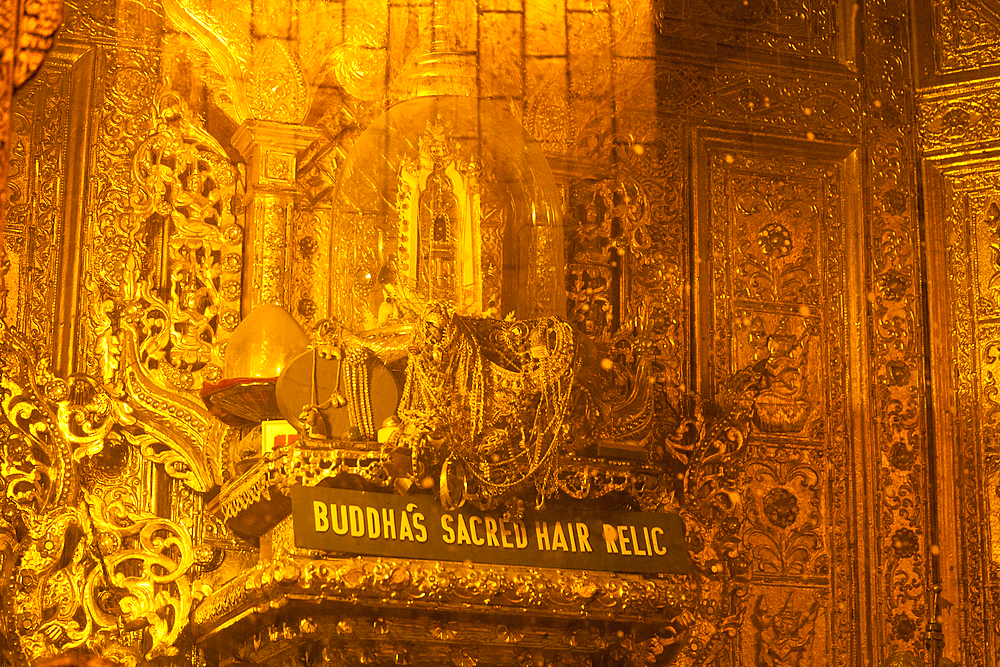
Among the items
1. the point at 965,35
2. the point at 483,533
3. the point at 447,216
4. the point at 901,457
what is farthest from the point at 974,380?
the point at 483,533

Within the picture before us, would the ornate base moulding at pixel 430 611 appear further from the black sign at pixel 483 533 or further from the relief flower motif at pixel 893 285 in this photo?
the relief flower motif at pixel 893 285

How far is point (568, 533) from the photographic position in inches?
131

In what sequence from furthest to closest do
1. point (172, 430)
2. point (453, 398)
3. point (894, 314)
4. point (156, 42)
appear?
point (894, 314), point (156, 42), point (172, 430), point (453, 398)

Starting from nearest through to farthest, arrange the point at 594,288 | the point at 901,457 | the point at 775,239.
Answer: the point at 594,288, the point at 901,457, the point at 775,239

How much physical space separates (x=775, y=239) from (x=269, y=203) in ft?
5.12

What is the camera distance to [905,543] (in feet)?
13.9

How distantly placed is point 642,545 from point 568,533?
0.18 m

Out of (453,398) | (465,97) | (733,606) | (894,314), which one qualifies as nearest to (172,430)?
(453,398)

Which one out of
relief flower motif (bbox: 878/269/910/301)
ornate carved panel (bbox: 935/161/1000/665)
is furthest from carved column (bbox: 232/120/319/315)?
ornate carved panel (bbox: 935/161/1000/665)

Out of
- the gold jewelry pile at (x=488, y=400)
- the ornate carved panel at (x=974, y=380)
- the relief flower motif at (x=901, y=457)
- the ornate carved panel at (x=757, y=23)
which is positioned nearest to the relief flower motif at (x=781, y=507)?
the relief flower motif at (x=901, y=457)

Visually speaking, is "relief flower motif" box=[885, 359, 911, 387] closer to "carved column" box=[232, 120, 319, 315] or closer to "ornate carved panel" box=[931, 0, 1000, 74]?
"ornate carved panel" box=[931, 0, 1000, 74]

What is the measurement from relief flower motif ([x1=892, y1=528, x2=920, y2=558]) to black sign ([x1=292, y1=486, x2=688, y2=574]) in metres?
1.11

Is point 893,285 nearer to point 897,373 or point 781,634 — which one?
point 897,373

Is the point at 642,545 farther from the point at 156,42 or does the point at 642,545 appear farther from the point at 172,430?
the point at 156,42
